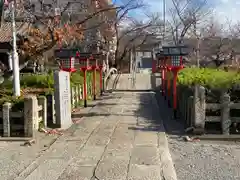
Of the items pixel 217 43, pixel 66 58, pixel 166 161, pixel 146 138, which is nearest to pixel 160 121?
pixel 146 138

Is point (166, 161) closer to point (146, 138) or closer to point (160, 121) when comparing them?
point (146, 138)

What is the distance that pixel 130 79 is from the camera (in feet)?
80.9

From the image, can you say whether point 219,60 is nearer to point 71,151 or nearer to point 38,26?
point 38,26

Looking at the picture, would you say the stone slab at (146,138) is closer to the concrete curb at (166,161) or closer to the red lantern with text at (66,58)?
the concrete curb at (166,161)

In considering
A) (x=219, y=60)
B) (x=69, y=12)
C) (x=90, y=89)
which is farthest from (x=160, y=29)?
(x=69, y=12)

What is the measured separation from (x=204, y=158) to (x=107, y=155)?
168 cm

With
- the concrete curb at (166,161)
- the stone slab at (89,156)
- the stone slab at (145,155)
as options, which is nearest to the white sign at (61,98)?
the stone slab at (89,156)

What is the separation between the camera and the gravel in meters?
5.05

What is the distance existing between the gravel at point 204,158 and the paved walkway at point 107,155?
200 mm

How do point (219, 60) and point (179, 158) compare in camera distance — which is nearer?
point (179, 158)

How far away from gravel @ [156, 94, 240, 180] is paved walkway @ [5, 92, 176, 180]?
0.66 feet

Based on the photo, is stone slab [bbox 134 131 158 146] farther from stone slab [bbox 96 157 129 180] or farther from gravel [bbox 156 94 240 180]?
stone slab [bbox 96 157 129 180]

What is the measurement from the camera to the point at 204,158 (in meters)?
5.90

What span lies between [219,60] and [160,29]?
30.4ft
